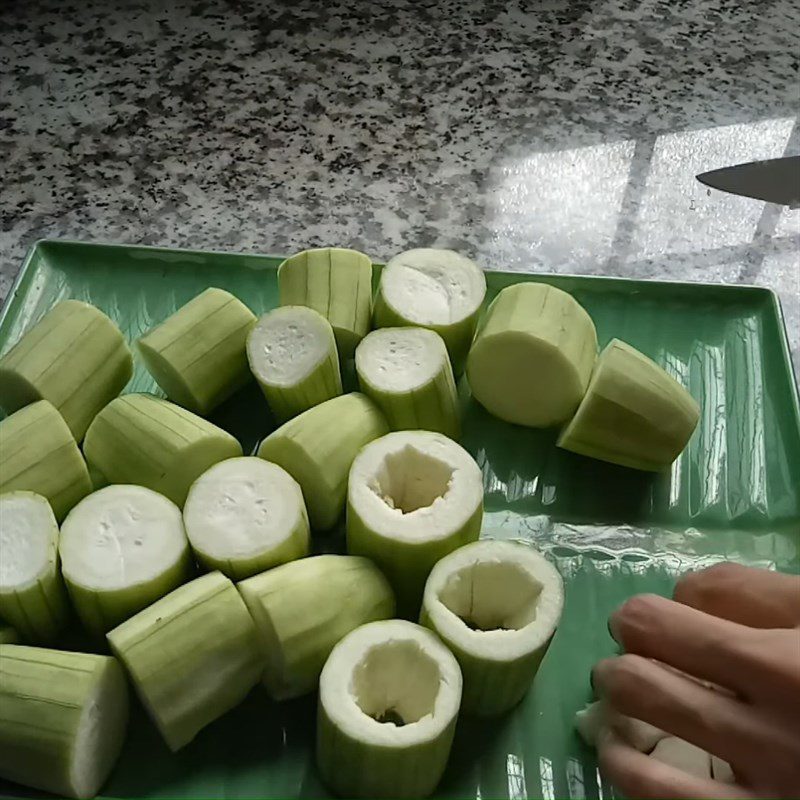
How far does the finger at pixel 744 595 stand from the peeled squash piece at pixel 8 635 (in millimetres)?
638

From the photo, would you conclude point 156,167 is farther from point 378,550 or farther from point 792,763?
Result: point 792,763

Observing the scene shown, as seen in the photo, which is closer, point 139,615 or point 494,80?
point 139,615

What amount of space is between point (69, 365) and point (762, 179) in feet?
2.97

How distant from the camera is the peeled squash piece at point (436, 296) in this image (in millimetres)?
1197

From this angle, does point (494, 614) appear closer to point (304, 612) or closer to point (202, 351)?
point (304, 612)

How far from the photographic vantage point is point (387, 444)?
1046mm

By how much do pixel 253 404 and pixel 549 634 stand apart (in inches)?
19.5

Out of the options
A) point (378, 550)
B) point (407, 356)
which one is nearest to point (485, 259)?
point (407, 356)

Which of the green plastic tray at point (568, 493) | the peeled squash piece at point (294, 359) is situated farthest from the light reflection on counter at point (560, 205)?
the peeled squash piece at point (294, 359)

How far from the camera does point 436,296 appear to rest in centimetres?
123

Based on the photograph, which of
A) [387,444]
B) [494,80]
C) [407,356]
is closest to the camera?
[387,444]

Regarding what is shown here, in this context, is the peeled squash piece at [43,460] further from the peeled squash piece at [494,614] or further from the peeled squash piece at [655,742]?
the peeled squash piece at [655,742]

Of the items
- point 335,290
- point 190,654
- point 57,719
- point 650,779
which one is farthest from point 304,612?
point 335,290

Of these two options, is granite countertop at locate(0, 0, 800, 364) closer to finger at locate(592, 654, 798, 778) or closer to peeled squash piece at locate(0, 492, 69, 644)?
peeled squash piece at locate(0, 492, 69, 644)
